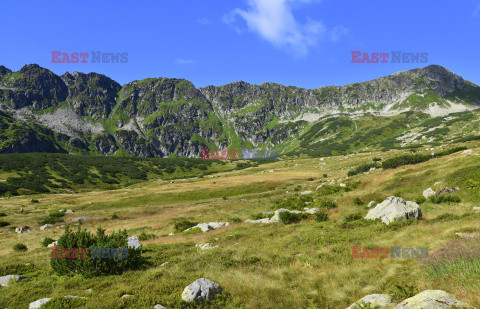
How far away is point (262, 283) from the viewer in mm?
9461

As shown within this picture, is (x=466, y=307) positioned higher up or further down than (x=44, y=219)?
higher up

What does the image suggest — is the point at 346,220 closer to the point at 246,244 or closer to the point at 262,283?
the point at 246,244

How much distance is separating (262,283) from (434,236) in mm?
9866

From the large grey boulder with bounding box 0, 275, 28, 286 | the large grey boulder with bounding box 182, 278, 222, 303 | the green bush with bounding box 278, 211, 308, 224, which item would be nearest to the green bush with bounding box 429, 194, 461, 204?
the green bush with bounding box 278, 211, 308, 224

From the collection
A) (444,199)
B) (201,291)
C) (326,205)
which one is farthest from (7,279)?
(444,199)

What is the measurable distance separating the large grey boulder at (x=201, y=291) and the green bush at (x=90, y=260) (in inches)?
235

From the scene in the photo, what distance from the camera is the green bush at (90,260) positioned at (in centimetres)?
Result: 1177

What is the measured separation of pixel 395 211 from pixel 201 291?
15787 mm

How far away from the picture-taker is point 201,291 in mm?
8617

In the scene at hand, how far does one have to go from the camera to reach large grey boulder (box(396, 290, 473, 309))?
5.43 meters

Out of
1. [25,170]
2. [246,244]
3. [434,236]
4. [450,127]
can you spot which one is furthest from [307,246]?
[450,127]

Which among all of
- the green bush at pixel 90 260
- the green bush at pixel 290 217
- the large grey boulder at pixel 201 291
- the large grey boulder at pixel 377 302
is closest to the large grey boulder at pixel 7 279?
the green bush at pixel 90 260

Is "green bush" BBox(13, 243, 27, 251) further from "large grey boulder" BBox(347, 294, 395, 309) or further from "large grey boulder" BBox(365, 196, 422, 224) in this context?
"large grey boulder" BBox(365, 196, 422, 224)

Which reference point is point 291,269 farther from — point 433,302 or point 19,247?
point 19,247
